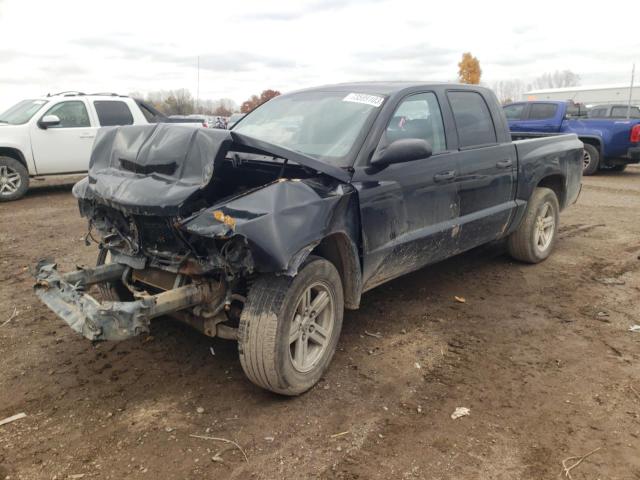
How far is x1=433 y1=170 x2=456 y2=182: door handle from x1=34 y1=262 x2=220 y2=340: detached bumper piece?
1.94 meters

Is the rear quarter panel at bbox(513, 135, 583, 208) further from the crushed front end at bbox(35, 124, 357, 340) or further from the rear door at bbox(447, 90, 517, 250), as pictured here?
the crushed front end at bbox(35, 124, 357, 340)

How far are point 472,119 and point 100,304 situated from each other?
346 centimetres

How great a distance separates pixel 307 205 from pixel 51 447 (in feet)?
5.96

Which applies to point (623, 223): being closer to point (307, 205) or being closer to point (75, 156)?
point (307, 205)

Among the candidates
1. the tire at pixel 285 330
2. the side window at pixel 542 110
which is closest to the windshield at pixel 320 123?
the tire at pixel 285 330

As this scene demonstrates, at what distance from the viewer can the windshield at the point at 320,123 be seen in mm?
3658

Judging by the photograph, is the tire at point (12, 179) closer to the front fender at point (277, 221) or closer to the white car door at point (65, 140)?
the white car door at point (65, 140)

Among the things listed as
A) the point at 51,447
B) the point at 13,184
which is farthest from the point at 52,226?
the point at 51,447

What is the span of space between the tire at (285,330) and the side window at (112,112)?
8.56 m

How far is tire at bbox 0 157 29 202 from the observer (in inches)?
368

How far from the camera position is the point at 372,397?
3195mm

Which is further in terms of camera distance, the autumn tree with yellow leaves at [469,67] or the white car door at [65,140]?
the autumn tree with yellow leaves at [469,67]

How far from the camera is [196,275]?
3.14 meters

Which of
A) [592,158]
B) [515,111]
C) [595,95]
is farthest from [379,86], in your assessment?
[595,95]
